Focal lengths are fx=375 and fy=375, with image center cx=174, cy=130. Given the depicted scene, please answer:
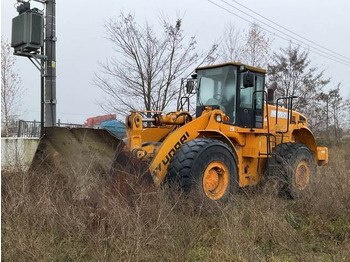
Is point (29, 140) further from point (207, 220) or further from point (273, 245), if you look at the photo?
point (273, 245)

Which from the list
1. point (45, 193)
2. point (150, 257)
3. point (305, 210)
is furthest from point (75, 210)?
point (305, 210)

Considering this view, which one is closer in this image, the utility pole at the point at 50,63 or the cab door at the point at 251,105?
the cab door at the point at 251,105

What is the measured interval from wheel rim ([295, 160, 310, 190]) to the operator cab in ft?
4.67

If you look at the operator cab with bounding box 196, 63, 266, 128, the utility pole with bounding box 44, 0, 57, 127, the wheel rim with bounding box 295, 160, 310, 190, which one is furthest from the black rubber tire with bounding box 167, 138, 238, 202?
the utility pole with bounding box 44, 0, 57, 127

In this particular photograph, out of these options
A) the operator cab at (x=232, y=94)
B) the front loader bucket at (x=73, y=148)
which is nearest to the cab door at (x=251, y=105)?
the operator cab at (x=232, y=94)

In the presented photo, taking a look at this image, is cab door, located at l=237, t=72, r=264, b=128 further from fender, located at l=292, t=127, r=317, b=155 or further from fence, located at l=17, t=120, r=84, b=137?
fence, located at l=17, t=120, r=84, b=137

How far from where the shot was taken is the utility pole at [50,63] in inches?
331

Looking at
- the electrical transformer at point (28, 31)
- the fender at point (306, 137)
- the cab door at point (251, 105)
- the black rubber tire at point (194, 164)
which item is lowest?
the black rubber tire at point (194, 164)

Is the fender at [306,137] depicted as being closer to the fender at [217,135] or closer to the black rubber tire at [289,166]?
the black rubber tire at [289,166]

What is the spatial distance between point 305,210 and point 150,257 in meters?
3.41

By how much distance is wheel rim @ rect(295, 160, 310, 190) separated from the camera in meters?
8.36

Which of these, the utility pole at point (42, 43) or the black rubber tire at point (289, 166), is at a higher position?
the utility pole at point (42, 43)

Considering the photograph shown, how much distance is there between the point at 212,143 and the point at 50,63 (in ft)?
14.5

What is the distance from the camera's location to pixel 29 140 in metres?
10.8
